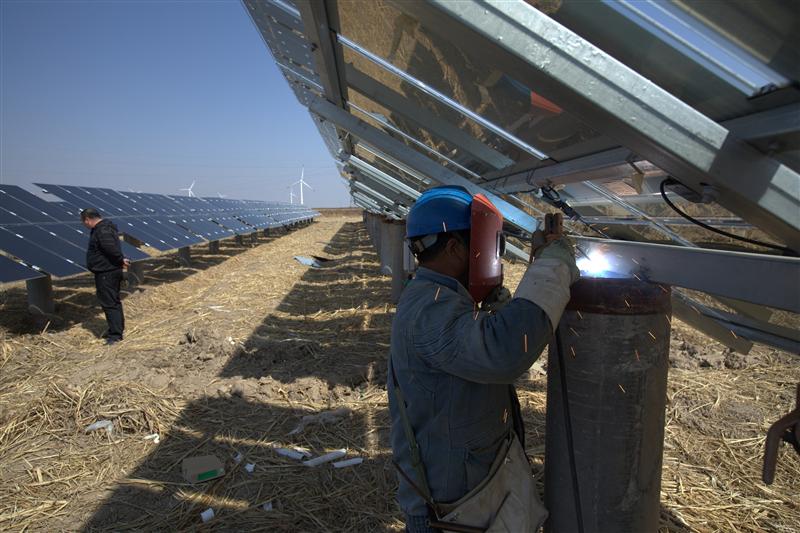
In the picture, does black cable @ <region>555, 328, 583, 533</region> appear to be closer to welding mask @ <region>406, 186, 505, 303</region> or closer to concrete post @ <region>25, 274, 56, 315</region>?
welding mask @ <region>406, 186, 505, 303</region>

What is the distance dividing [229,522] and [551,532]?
2.23 meters

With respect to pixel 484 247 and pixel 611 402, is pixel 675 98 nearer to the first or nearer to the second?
pixel 484 247

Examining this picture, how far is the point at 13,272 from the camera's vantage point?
21.6 ft

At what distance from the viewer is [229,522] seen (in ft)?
10.8

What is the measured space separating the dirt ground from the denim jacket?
5.82 ft

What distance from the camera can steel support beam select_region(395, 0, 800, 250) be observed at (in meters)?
1.34

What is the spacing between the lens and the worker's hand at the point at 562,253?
159cm

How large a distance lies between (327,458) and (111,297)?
4780mm

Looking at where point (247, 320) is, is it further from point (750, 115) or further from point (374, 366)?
point (750, 115)

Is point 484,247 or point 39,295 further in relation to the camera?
point 39,295

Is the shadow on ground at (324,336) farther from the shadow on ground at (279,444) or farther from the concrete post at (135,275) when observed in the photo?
the concrete post at (135,275)

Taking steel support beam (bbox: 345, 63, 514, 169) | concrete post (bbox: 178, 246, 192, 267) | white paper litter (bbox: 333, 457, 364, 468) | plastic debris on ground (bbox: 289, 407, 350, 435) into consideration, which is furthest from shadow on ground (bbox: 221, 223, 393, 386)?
concrete post (bbox: 178, 246, 192, 267)

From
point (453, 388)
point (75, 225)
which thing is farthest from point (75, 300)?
point (453, 388)

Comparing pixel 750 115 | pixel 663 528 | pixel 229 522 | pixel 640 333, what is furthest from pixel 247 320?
Answer: pixel 750 115
